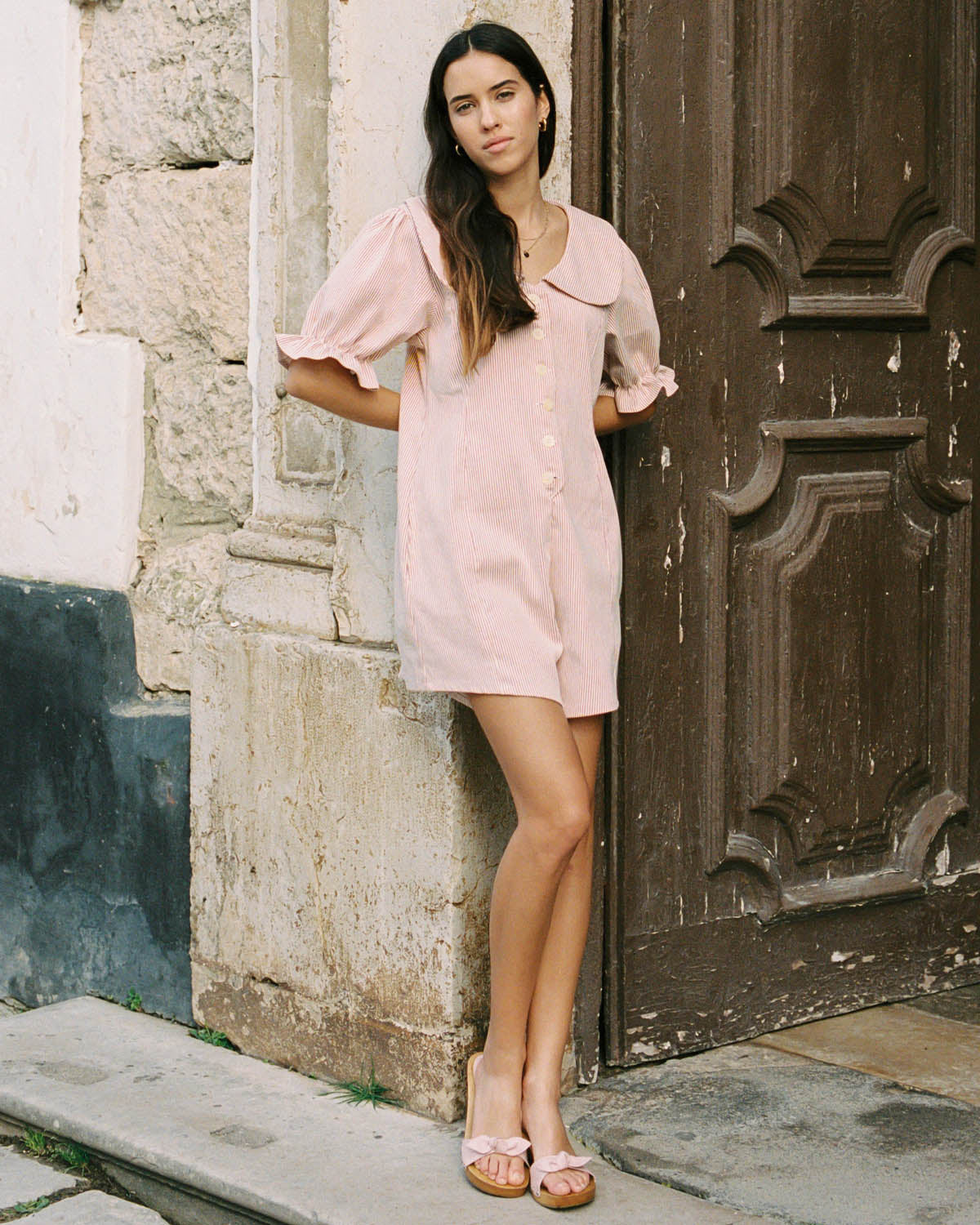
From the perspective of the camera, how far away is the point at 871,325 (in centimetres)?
357

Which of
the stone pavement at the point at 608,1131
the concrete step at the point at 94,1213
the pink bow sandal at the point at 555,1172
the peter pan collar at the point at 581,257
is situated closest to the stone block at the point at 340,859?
the stone pavement at the point at 608,1131

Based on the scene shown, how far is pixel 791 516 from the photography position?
352 centimetres

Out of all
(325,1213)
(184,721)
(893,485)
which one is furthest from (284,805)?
(893,485)

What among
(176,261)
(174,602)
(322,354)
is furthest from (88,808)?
(322,354)

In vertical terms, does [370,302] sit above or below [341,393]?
above

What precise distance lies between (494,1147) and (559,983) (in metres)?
0.28

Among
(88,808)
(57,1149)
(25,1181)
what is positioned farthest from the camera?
(88,808)

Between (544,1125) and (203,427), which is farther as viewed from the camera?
(203,427)

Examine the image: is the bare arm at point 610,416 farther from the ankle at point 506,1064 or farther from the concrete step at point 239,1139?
the concrete step at point 239,1139

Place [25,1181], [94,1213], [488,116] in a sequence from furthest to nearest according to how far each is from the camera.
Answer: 1. [25,1181]
2. [94,1213]
3. [488,116]

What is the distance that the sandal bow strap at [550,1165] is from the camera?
2.87m

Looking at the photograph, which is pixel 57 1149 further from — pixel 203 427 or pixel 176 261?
pixel 176 261

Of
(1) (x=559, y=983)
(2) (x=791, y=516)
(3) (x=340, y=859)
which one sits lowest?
(1) (x=559, y=983)

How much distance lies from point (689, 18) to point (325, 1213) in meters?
2.14
